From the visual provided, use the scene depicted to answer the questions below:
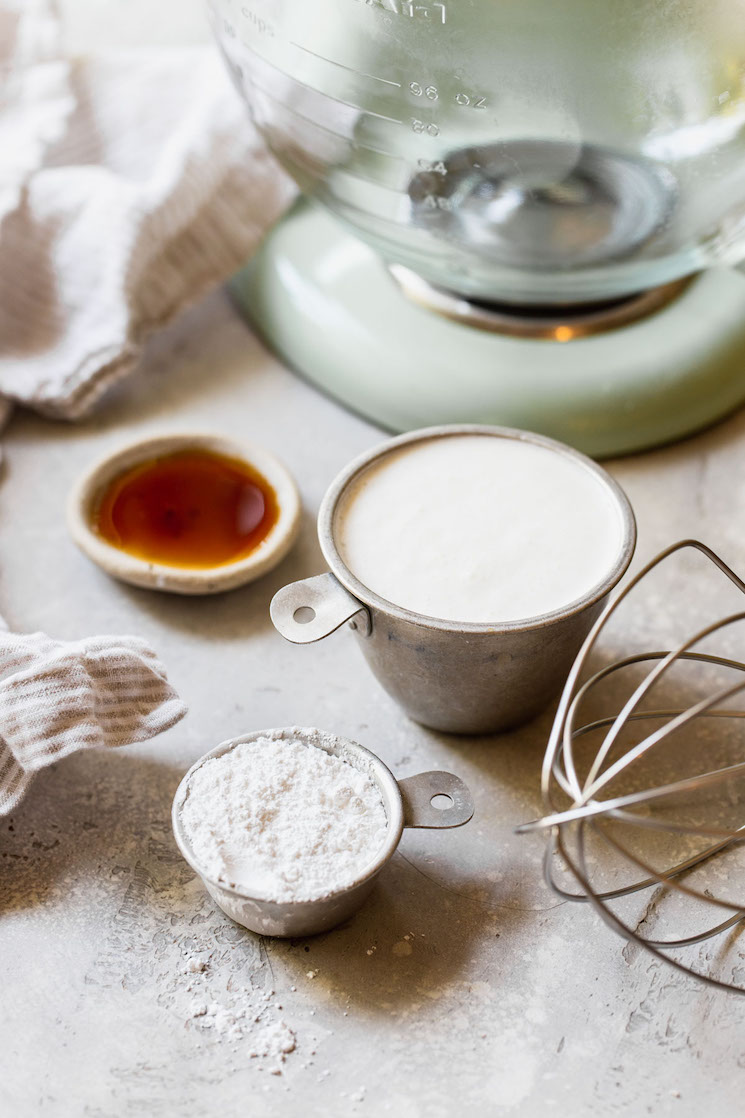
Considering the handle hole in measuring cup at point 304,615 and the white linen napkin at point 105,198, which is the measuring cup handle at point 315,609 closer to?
the handle hole in measuring cup at point 304,615

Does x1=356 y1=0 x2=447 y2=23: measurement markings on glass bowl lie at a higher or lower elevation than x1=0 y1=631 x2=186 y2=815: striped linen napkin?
higher

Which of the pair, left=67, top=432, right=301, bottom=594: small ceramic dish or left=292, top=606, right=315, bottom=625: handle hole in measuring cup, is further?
left=67, top=432, right=301, bottom=594: small ceramic dish

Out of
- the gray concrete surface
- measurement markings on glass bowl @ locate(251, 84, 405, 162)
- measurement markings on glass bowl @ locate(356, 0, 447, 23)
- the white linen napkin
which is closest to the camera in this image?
the gray concrete surface

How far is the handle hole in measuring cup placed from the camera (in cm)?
60

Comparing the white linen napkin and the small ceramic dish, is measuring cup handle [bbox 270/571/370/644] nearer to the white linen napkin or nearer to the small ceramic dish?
the small ceramic dish

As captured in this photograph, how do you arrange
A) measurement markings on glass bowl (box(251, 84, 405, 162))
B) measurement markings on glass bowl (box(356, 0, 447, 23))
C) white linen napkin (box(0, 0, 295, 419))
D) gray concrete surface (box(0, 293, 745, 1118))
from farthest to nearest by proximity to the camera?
white linen napkin (box(0, 0, 295, 419)), measurement markings on glass bowl (box(251, 84, 405, 162)), measurement markings on glass bowl (box(356, 0, 447, 23)), gray concrete surface (box(0, 293, 745, 1118))

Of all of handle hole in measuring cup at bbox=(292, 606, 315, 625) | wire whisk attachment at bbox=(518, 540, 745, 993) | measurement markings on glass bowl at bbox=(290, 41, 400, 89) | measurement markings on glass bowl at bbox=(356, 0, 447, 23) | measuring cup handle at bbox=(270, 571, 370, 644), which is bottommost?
wire whisk attachment at bbox=(518, 540, 745, 993)

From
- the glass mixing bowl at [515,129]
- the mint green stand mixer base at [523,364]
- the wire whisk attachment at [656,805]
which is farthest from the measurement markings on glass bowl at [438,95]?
the wire whisk attachment at [656,805]

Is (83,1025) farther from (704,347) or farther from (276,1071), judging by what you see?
(704,347)

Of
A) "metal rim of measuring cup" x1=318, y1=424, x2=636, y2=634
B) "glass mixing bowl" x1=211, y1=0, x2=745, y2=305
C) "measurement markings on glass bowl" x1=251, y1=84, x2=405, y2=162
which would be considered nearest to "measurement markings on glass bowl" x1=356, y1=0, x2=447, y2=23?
"glass mixing bowl" x1=211, y1=0, x2=745, y2=305

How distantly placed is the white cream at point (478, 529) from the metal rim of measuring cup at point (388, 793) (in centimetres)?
8

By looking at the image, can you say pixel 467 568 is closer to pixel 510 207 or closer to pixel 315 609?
pixel 315 609

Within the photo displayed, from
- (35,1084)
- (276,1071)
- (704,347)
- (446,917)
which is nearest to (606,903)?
(446,917)

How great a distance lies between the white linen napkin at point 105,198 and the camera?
2.87 ft
